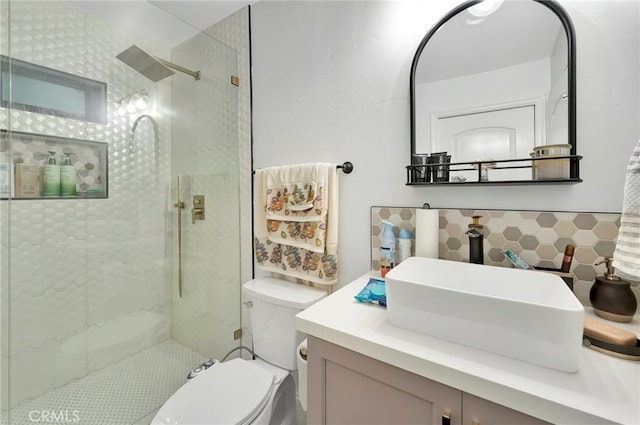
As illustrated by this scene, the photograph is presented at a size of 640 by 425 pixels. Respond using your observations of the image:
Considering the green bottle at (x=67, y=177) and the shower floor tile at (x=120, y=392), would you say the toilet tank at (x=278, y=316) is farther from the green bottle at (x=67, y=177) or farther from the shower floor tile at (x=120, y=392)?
the green bottle at (x=67, y=177)

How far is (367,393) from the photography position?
71 cm

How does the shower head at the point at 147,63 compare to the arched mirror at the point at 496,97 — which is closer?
the arched mirror at the point at 496,97

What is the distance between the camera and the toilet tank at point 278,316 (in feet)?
4.10

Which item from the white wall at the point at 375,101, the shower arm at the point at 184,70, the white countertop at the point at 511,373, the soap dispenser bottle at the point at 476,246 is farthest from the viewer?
the shower arm at the point at 184,70

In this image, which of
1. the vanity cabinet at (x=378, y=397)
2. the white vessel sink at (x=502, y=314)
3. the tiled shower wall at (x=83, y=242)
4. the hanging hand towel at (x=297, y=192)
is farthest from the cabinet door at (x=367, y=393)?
the tiled shower wall at (x=83, y=242)

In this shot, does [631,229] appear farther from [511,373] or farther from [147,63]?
[147,63]

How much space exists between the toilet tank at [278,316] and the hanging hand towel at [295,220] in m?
0.09

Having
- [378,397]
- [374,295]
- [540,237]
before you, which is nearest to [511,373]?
[378,397]

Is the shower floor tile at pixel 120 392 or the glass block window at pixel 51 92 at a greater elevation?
the glass block window at pixel 51 92

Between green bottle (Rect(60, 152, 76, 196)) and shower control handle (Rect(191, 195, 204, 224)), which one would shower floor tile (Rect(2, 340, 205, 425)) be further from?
green bottle (Rect(60, 152, 76, 196))

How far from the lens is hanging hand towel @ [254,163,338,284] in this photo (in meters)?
1.28

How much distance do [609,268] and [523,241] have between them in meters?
0.22

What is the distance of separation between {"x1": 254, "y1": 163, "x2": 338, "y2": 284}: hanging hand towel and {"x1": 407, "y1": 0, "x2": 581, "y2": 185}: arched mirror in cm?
39

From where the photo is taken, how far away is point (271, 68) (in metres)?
1.60
